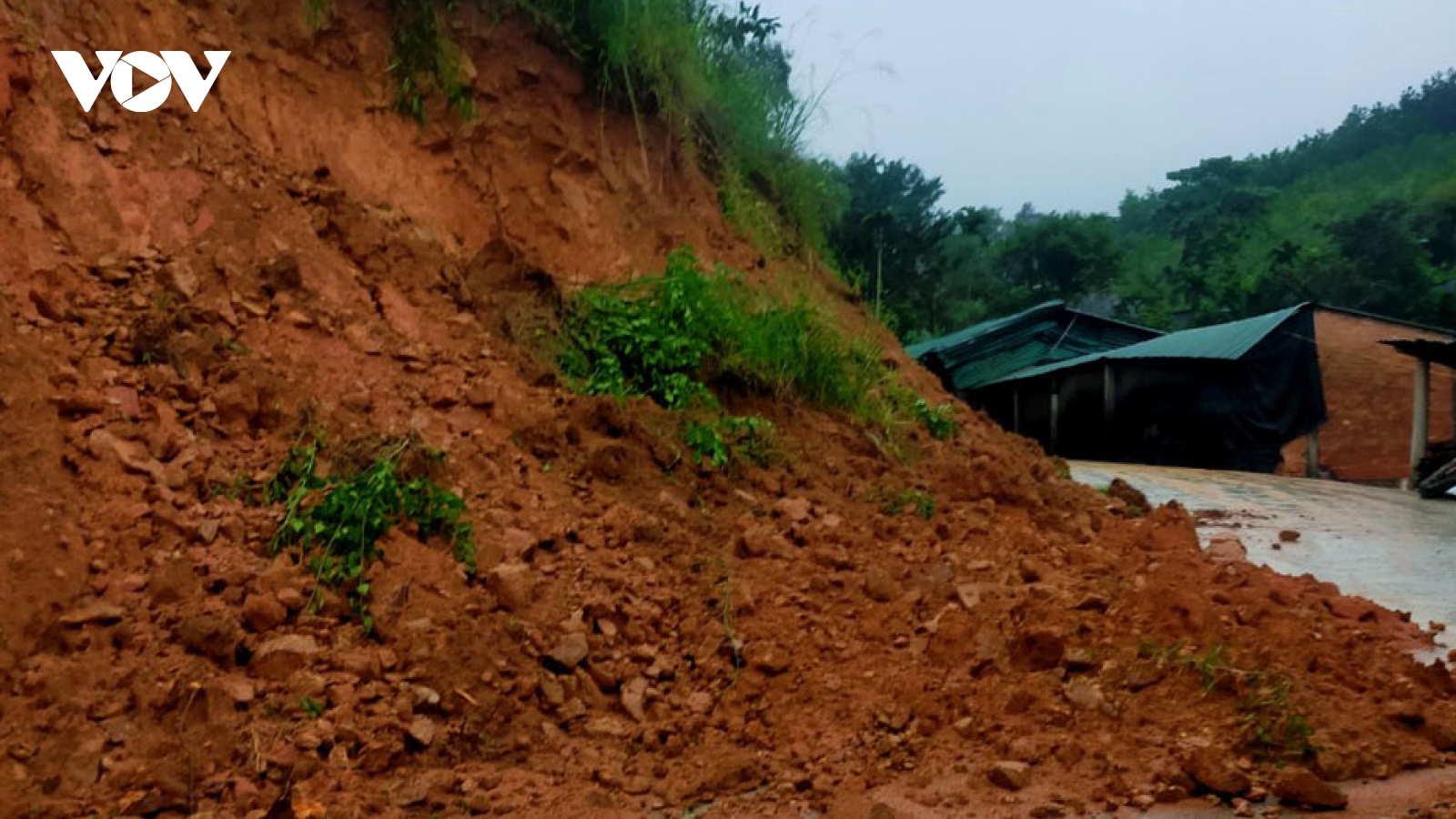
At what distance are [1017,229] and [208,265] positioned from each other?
24009 mm

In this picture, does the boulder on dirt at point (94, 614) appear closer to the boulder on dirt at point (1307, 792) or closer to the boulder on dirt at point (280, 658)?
the boulder on dirt at point (280, 658)

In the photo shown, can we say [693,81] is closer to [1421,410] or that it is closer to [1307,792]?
[1307,792]

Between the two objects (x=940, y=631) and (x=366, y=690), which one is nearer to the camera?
(x=366, y=690)

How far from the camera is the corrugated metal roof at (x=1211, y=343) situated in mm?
13562

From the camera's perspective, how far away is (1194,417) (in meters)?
14.1

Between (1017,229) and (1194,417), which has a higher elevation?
(1017,229)

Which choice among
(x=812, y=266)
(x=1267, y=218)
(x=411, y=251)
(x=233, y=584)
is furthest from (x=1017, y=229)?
(x=233, y=584)

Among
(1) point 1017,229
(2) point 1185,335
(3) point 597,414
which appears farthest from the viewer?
(1) point 1017,229

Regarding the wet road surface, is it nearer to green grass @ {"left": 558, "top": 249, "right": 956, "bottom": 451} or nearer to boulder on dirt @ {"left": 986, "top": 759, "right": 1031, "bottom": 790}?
boulder on dirt @ {"left": 986, "top": 759, "right": 1031, "bottom": 790}

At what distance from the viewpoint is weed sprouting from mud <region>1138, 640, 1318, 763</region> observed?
3287mm

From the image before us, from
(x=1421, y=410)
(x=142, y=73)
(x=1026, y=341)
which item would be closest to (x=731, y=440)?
(x=142, y=73)

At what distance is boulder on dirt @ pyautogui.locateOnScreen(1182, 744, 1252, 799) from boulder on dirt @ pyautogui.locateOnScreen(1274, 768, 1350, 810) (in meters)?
0.09

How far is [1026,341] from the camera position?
18188 millimetres

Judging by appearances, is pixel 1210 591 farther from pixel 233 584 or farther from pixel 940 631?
pixel 233 584
